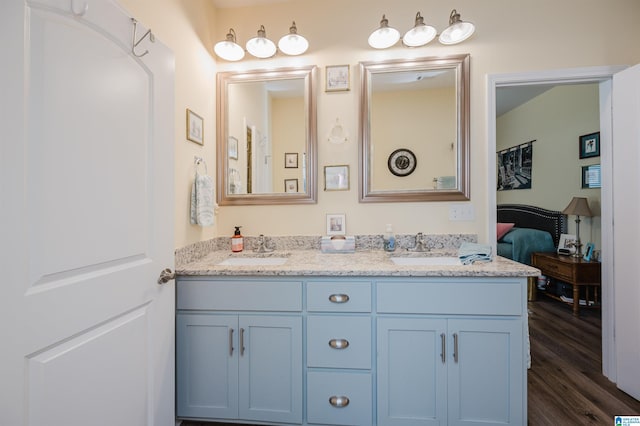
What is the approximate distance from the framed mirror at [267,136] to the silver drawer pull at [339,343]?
96cm

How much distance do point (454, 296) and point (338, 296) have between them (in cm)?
56

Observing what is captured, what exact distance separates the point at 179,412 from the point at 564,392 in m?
2.28

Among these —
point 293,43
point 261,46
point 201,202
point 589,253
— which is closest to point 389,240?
point 201,202

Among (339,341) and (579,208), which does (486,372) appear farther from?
(579,208)

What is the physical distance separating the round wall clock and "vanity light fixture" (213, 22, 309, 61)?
3.21ft

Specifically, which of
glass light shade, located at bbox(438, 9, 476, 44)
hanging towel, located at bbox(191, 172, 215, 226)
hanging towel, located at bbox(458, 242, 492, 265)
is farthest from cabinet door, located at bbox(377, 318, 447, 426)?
glass light shade, located at bbox(438, 9, 476, 44)

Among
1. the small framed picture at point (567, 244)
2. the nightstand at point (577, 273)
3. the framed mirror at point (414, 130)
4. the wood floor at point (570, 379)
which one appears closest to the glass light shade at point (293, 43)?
the framed mirror at point (414, 130)

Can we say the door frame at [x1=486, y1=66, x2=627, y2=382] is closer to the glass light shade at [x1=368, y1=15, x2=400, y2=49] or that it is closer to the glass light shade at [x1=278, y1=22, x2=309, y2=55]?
the glass light shade at [x1=368, y1=15, x2=400, y2=49]

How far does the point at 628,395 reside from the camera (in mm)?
1646

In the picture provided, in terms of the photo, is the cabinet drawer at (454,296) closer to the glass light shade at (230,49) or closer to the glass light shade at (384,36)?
the glass light shade at (384,36)

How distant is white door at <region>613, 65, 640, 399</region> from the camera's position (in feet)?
5.21

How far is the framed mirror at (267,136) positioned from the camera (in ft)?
6.39

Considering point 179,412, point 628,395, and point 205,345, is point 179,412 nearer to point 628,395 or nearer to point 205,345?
point 205,345

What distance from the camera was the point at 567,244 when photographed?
3.17m
